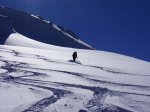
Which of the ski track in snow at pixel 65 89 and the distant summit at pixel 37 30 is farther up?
the distant summit at pixel 37 30

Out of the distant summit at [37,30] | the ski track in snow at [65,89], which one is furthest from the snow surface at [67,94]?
the distant summit at [37,30]

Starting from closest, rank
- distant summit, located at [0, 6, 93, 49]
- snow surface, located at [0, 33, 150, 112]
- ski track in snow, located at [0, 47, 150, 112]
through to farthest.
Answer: snow surface, located at [0, 33, 150, 112]
ski track in snow, located at [0, 47, 150, 112]
distant summit, located at [0, 6, 93, 49]

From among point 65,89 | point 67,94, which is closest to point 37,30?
point 65,89

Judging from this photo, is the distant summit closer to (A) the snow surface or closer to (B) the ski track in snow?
(B) the ski track in snow

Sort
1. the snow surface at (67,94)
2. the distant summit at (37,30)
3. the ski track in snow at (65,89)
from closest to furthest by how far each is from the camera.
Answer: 1. the snow surface at (67,94)
2. the ski track in snow at (65,89)
3. the distant summit at (37,30)

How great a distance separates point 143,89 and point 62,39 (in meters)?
108

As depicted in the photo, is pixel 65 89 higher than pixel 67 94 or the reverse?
higher

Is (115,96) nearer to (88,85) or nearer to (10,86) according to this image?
(88,85)

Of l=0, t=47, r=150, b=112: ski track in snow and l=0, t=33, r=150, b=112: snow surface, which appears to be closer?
l=0, t=33, r=150, b=112: snow surface

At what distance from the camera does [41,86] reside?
49.7ft

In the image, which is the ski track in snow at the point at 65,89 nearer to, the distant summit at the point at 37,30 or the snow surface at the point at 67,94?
the snow surface at the point at 67,94

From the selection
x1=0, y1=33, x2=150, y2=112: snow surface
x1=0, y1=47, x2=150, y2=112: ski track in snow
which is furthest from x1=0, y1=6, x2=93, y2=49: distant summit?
x1=0, y1=33, x2=150, y2=112: snow surface

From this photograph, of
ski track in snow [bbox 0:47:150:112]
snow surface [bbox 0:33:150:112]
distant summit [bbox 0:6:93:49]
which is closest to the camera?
snow surface [bbox 0:33:150:112]

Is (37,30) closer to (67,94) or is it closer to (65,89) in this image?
(65,89)
